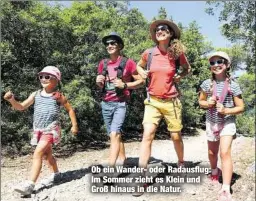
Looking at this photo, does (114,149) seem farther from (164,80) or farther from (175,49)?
(175,49)

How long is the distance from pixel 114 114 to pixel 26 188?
1530 mm

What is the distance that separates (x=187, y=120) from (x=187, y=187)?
8.78 meters

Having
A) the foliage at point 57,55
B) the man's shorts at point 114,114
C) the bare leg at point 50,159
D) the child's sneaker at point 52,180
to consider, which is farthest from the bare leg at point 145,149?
the foliage at point 57,55

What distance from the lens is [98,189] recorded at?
17.5ft

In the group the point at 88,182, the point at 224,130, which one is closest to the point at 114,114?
the point at 88,182

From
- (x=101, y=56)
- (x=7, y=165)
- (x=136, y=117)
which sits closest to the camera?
(x=7, y=165)

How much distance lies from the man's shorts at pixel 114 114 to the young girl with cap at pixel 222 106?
3.65 ft

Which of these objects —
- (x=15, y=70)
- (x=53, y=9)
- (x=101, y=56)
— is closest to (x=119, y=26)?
(x=101, y=56)

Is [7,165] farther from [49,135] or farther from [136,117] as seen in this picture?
[136,117]

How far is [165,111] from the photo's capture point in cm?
530

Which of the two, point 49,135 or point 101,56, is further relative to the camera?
point 101,56

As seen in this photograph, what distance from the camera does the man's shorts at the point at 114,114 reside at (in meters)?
5.58

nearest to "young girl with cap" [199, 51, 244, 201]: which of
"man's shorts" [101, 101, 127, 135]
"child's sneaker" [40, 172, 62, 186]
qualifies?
"man's shorts" [101, 101, 127, 135]

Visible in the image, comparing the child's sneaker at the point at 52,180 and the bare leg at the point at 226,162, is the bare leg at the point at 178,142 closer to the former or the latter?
the bare leg at the point at 226,162
